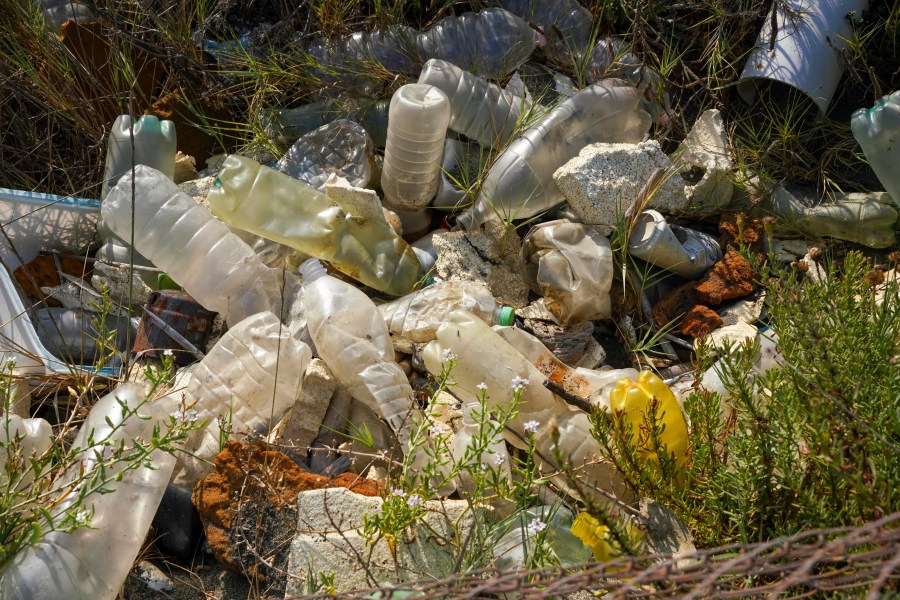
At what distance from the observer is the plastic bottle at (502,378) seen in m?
2.30

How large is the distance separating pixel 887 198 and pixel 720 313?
0.69 m

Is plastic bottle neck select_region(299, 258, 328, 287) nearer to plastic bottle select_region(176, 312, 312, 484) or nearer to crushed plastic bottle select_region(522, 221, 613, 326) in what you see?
plastic bottle select_region(176, 312, 312, 484)

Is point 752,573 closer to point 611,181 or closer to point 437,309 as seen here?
point 437,309

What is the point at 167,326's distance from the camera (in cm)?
271

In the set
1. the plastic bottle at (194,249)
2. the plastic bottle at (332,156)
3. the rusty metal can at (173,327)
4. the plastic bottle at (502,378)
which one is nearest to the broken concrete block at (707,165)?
the plastic bottle at (502,378)

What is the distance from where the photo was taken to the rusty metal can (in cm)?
270

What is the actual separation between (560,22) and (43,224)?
7.23 ft

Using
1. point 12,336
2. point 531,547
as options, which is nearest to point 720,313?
point 531,547

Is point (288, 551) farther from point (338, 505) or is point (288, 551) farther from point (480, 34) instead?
point (480, 34)

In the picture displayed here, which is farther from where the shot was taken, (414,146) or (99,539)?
(414,146)

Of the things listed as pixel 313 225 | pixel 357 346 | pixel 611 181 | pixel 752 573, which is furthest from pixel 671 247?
pixel 752 573

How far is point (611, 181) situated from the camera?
9.28ft

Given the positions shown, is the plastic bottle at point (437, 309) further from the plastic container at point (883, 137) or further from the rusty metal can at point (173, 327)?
the plastic container at point (883, 137)

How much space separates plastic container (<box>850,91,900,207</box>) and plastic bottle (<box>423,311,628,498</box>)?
4.47 ft
